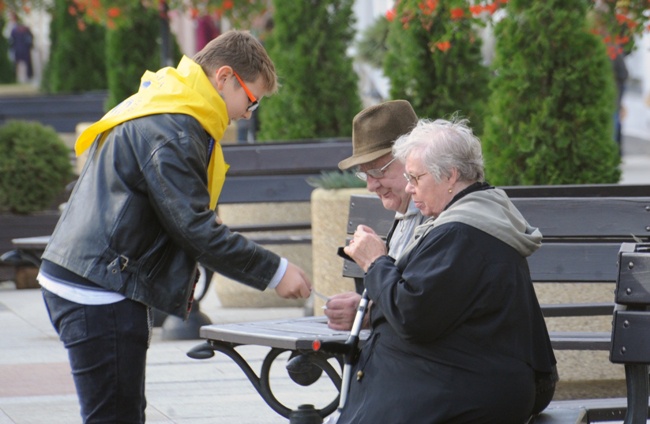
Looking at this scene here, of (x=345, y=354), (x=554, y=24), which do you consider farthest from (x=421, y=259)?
(x=554, y=24)

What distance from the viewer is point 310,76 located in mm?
10781

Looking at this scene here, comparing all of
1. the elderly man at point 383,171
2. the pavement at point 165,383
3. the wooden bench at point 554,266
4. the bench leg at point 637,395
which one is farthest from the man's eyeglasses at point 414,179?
the pavement at point 165,383

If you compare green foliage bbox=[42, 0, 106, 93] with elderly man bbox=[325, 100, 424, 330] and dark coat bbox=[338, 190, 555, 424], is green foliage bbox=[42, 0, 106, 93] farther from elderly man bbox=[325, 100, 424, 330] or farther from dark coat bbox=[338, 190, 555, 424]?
dark coat bbox=[338, 190, 555, 424]

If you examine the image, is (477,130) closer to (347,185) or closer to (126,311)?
(347,185)

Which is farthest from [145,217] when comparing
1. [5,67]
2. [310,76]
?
[5,67]

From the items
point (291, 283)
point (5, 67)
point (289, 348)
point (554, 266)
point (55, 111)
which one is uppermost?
point (291, 283)

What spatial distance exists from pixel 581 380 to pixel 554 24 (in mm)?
1921

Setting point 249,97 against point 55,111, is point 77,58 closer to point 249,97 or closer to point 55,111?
point 55,111

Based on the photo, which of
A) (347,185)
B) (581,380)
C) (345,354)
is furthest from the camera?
(347,185)

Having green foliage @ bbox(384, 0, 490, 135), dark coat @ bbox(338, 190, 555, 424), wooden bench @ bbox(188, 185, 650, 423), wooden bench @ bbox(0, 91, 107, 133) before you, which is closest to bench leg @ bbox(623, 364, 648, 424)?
wooden bench @ bbox(188, 185, 650, 423)

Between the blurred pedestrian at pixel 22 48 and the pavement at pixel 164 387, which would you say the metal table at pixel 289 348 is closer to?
the pavement at pixel 164 387

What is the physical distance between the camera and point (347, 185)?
25.1 feet

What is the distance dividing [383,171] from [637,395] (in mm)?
1136

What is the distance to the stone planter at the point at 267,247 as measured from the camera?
9.23m
